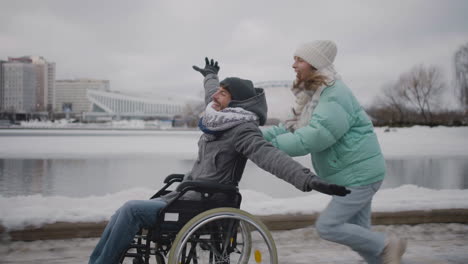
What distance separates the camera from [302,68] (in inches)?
98.2

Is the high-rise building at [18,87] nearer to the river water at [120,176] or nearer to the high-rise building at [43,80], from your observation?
the high-rise building at [43,80]

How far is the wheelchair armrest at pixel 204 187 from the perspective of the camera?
7.13ft

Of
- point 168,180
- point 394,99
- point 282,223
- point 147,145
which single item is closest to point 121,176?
point 282,223

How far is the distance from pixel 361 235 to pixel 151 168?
8.63 meters

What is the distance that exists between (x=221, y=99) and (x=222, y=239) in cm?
72

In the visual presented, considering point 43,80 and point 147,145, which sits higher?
point 43,80

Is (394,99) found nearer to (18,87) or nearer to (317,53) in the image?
(317,53)

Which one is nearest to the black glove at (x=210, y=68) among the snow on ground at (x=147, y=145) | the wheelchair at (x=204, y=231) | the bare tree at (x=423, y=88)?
the wheelchair at (x=204, y=231)

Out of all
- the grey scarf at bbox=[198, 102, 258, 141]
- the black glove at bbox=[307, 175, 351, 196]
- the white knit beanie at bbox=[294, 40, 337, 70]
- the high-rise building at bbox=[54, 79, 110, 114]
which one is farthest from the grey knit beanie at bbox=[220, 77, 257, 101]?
the high-rise building at bbox=[54, 79, 110, 114]

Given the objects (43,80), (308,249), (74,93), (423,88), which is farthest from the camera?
(74,93)

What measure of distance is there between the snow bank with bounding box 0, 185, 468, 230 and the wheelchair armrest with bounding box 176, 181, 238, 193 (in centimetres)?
196

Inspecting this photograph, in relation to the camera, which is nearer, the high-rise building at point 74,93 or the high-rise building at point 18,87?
the high-rise building at point 18,87

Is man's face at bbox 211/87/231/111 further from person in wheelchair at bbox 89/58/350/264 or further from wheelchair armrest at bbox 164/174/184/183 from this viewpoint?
wheelchair armrest at bbox 164/174/184/183

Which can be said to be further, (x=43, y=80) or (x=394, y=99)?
(x=43, y=80)
